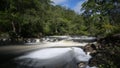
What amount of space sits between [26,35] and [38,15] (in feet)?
17.5

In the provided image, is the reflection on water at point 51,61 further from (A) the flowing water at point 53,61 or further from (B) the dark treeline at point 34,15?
(B) the dark treeline at point 34,15

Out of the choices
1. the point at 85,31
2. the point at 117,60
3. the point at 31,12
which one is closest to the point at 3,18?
the point at 31,12

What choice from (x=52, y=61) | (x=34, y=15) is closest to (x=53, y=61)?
(x=52, y=61)

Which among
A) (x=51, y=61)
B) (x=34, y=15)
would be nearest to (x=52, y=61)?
(x=51, y=61)

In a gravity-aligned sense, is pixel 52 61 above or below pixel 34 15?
below

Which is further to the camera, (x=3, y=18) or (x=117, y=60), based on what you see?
(x=3, y=18)

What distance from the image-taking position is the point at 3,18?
137ft

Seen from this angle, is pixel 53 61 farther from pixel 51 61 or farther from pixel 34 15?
pixel 34 15

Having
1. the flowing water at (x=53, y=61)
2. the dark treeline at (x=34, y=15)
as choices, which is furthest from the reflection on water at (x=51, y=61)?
the dark treeline at (x=34, y=15)

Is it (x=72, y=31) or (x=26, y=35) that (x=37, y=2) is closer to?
(x=26, y=35)

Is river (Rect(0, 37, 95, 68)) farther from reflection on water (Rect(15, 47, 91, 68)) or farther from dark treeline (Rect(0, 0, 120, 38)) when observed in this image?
dark treeline (Rect(0, 0, 120, 38))

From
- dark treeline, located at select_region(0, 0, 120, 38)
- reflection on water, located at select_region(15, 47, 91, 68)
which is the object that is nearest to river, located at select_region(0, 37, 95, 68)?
reflection on water, located at select_region(15, 47, 91, 68)

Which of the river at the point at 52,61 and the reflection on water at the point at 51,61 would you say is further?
the reflection on water at the point at 51,61

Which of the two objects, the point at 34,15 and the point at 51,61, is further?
the point at 34,15
